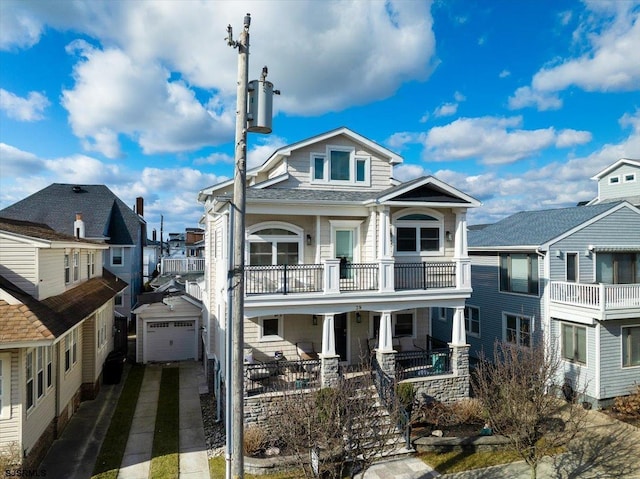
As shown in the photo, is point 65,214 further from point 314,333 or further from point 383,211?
point 383,211

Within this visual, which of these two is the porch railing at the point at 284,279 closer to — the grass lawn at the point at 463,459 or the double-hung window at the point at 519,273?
the grass lawn at the point at 463,459

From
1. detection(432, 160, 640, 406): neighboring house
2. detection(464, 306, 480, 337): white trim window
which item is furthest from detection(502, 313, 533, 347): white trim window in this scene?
detection(464, 306, 480, 337): white trim window

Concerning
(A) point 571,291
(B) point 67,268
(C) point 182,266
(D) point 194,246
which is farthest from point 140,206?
(A) point 571,291

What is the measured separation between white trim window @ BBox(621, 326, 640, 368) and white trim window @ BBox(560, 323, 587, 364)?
137 centimetres

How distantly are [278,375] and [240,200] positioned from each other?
8.26m

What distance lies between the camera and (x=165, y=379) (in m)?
17.9

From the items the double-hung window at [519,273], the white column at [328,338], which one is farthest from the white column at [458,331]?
the double-hung window at [519,273]

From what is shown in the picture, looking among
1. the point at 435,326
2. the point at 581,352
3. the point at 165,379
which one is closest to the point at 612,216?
the point at 581,352

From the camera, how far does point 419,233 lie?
15.2 metres

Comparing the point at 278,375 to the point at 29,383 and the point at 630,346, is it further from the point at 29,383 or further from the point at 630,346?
the point at 630,346

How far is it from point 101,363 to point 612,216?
72.2 feet

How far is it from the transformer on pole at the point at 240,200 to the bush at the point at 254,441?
5072mm

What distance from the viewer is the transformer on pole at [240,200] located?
600 centimetres

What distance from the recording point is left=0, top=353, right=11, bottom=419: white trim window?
8758 millimetres
